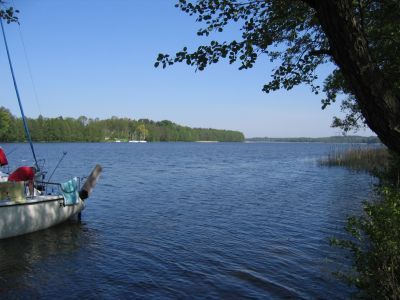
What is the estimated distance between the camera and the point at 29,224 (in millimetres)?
14297

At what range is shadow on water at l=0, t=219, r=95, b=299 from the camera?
9688 mm

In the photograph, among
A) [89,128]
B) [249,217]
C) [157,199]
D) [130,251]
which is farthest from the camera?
[89,128]

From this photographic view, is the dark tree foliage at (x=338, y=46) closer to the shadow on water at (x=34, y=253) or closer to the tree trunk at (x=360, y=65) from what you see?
the tree trunk at (x=360, y=65)

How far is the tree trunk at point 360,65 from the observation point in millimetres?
3555

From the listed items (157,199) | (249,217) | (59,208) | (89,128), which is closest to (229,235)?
(249,217)

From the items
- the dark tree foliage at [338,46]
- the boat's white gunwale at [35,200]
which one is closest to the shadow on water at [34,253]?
the boat's white gunwale at [35,200]

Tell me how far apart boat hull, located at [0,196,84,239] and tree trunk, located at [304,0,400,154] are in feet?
Result: 42.1

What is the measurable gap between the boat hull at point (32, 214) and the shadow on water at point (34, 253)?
0.27m

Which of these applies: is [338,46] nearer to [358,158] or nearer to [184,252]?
[184,252]

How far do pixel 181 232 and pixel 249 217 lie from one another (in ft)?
14.1

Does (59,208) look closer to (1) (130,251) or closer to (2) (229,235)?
(1) (130,251)

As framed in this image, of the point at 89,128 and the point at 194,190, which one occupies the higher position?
the point at 89,128

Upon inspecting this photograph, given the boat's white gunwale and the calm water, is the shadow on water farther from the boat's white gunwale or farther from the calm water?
the boat's white gunwale

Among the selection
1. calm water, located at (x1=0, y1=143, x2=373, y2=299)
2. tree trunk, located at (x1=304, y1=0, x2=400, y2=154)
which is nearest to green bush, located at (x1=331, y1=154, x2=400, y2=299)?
calm water, located at (x1=0, y1=143, x2=373, y2=299)
